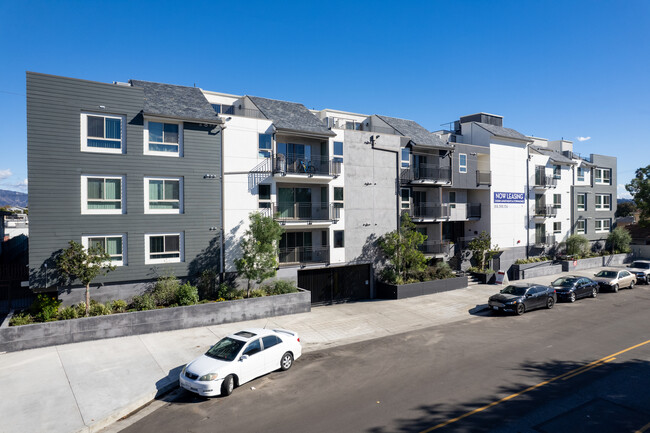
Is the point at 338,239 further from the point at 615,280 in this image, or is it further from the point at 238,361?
the point at 615,280

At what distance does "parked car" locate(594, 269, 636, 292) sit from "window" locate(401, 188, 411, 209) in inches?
551

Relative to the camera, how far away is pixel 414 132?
29.4 metres

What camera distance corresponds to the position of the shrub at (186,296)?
17.7 m

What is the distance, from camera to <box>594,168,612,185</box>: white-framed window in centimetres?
4162

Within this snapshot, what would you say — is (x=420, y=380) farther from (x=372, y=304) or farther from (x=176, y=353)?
(x=372, y=304)

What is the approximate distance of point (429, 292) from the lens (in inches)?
994

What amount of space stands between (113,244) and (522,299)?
2071cm

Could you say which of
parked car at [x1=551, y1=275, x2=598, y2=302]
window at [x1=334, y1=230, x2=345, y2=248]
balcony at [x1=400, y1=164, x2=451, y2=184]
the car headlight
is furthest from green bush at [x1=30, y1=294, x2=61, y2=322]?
parked car at [x1=551, y1=275, x2=598, y2=302]

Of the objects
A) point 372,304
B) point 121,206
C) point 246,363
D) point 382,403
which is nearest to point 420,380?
point 382,403

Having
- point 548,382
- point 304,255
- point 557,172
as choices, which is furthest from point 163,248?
point 557,172

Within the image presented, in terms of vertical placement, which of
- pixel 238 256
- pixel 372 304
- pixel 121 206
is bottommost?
pixel 372 304

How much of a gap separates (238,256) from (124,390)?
9567 millimetres

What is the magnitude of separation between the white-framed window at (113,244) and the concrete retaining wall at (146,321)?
311 cm

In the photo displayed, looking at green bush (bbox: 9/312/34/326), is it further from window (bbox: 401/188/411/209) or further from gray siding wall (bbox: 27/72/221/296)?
window (bbox: 401/188/411/209)
